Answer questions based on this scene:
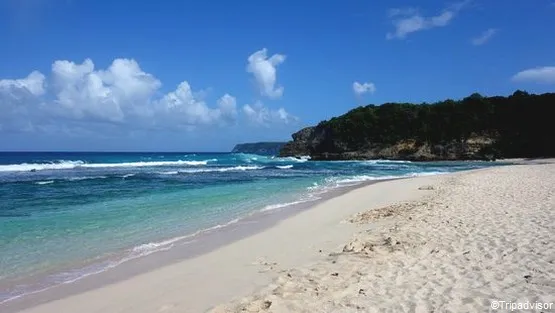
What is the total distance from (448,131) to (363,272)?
76.2 m

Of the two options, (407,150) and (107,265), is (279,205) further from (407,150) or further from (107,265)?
(407,150)

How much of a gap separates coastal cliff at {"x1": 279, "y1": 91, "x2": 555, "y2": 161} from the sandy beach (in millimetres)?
66733

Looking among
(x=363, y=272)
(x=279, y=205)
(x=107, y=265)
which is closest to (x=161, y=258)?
(x=107, y=265)

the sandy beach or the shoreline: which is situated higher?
the sandy beach

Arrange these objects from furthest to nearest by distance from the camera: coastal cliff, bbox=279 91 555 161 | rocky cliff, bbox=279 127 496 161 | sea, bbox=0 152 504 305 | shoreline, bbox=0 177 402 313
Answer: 1. rocky cliff, bbox=279 127 496 161
2. coastal cliff, bbox=279 91 555 161
3. sea, bbox=0 152 504 305
4. shoreline, bbox=0 177 402 313

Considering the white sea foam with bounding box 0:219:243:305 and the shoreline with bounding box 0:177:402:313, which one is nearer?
the shoreline with bounding box 0:177:402:313

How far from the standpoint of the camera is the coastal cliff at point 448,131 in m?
69.5

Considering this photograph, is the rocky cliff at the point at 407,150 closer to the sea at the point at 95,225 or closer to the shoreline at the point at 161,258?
the sea at the point at 95,225

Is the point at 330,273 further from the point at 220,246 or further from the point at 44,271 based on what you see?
the point at 44,271

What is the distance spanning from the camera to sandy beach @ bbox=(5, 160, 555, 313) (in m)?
5.31

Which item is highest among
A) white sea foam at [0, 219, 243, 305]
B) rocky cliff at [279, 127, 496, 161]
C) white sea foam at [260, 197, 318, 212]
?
rocky cliff at [279, 127, 496, 161]

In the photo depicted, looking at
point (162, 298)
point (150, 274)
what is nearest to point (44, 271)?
point (150, 274)

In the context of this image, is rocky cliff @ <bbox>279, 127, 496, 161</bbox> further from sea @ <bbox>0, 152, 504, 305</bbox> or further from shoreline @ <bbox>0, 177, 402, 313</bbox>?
shoreline @ <bbox>0, 177, 402, 313</bbox>

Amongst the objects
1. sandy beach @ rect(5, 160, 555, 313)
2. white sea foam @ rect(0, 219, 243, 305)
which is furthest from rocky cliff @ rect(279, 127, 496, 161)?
white sea foam @ rect(0, 219, 243, 305)
